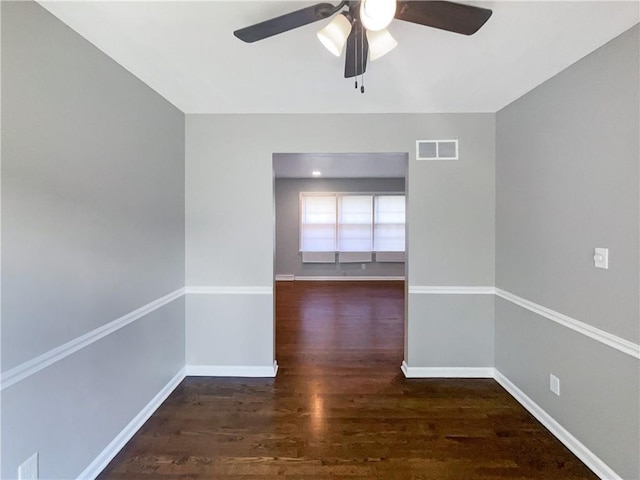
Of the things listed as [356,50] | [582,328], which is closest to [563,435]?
[582,328]

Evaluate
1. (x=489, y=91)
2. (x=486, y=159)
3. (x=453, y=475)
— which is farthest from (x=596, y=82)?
(x=453, y=475)

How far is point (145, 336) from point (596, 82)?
3265mm

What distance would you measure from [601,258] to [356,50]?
175 centimetres

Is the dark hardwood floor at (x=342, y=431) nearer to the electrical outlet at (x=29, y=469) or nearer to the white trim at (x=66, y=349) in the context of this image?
the electrical outlet at (x=29, y=469)

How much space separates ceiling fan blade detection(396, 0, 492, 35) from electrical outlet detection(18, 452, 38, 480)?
2.49 m

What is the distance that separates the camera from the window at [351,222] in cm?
Result: 745

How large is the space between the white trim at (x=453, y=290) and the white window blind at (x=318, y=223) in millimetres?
4727

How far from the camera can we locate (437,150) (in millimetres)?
2770

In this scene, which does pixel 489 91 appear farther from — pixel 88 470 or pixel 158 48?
pixel 88 470

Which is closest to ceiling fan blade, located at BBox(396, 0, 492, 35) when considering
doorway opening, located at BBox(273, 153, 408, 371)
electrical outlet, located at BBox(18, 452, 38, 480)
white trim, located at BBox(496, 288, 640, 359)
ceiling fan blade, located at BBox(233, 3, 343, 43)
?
ceiling fan blade, located at BBox(233, 3, 343, 43)

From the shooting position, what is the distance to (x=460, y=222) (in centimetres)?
279

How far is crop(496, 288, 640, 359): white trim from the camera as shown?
156 cm

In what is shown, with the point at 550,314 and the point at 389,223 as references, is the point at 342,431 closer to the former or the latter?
the point at 550,314

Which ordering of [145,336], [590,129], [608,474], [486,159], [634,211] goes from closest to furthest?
[634,211], [608,474], [590,129], [145,336], [486,159]
